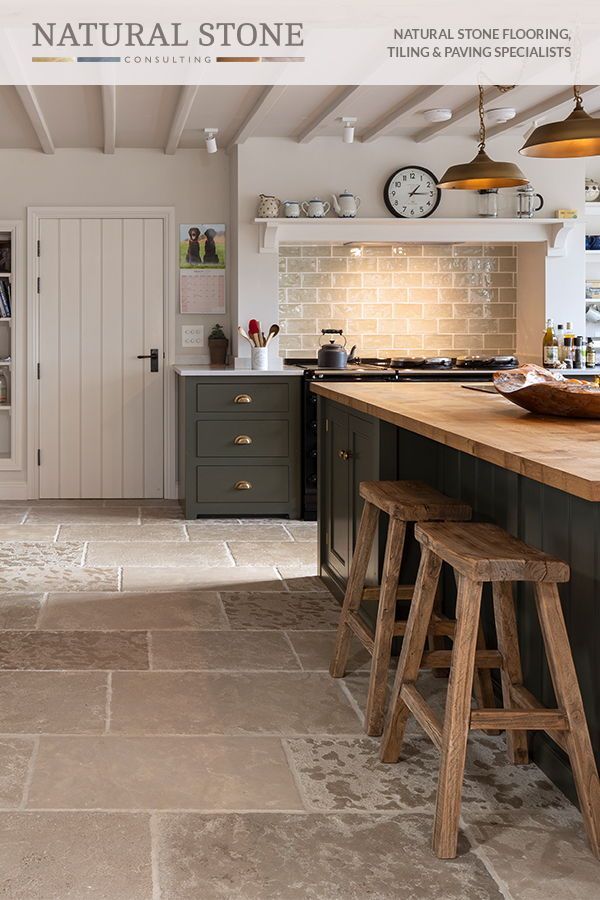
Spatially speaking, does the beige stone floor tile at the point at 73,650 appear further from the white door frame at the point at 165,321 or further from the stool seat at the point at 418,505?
the white door frame at the point at 165,321

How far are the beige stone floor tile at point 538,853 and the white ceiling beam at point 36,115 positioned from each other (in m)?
4.42

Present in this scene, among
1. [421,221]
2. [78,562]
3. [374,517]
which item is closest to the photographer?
[374,517]

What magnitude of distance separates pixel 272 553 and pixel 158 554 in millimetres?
601

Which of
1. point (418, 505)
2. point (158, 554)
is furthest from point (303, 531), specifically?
point (418, 505)

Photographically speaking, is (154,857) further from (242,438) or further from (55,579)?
(242,438)

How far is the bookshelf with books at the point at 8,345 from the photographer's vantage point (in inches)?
298

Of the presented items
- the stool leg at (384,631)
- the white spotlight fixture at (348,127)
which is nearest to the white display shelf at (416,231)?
the white spotlight fixture at (348,127)

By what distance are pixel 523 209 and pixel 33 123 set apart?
3173 mm

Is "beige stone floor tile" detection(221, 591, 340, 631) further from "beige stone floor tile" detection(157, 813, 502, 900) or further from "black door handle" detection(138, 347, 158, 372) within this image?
"black door handle" detection(138, 347, 158, 372)

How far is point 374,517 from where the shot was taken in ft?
11.2

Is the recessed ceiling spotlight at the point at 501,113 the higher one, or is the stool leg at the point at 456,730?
the recessed ceiling spotlight at the point at 501,113

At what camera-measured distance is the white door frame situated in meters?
7.50
